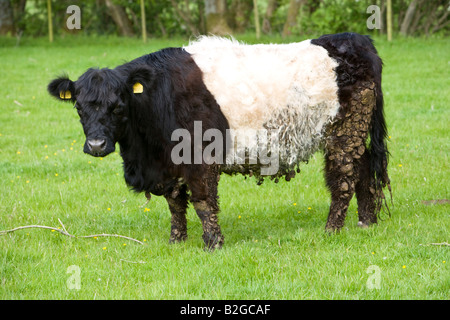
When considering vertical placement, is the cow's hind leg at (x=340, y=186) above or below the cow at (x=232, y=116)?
below

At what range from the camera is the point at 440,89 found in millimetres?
12500

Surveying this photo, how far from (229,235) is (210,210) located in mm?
633

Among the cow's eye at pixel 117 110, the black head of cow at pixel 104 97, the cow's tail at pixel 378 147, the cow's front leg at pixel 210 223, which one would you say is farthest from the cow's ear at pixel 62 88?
the cow's tail at pixel 378 147

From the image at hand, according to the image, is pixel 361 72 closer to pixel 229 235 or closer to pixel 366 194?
pixel 366 194

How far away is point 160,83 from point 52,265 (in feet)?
5.99

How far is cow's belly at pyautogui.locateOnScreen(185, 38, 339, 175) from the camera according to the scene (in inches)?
220

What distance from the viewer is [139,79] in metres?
5.25

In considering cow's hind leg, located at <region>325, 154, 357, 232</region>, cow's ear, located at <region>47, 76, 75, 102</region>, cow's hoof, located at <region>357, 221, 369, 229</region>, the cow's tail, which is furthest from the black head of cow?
cow's hoof, located at <region>357, 221, 369, 229</region>

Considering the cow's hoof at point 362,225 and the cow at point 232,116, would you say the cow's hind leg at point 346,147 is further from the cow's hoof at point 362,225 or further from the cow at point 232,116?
the cow's hoof at point 362,225

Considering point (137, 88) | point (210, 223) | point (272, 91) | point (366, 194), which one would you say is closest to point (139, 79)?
point (137, 88)

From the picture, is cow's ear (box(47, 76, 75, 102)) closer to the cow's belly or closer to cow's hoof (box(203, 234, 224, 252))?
the cow's belly

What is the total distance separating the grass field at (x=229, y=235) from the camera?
4.69 metres
